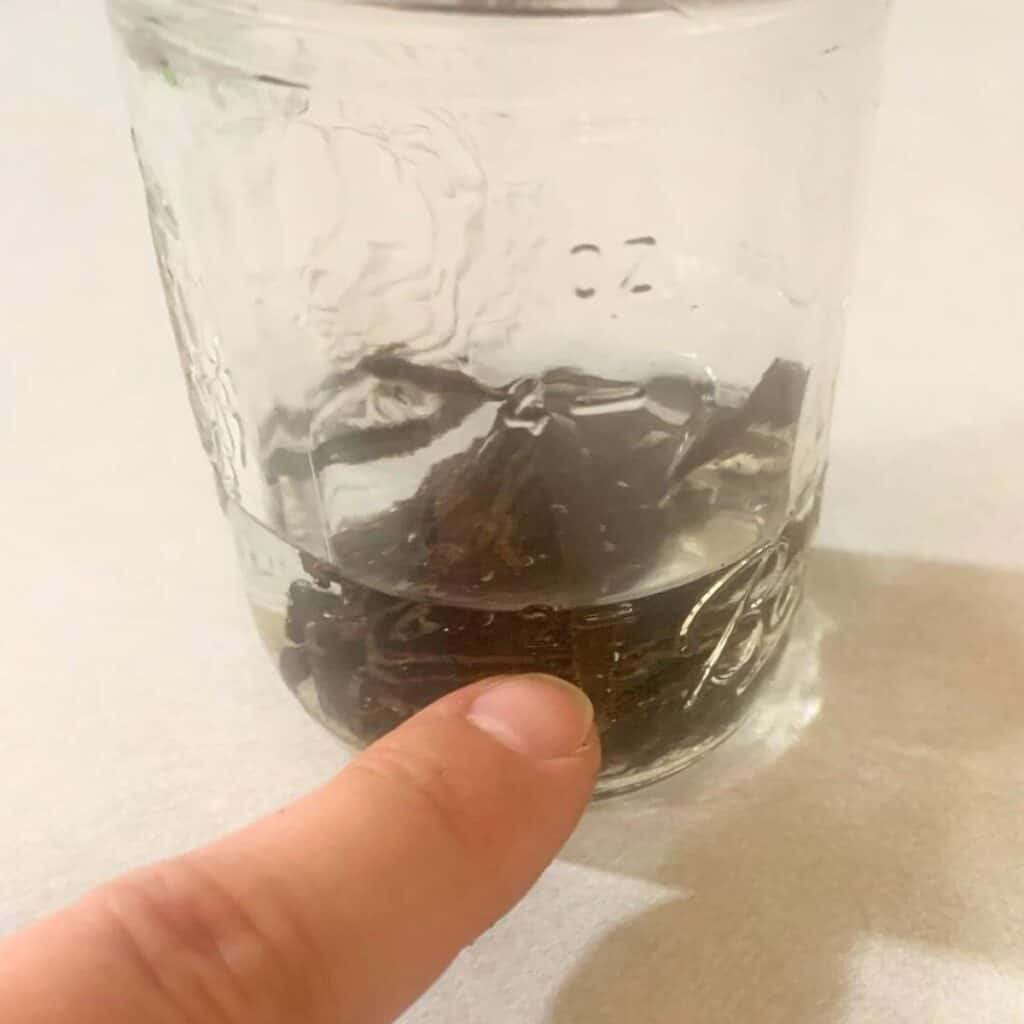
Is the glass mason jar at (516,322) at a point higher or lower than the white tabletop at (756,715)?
higher

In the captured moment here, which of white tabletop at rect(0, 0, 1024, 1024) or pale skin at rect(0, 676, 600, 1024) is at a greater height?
pale skin at rect(0, 676, 600, 1024)

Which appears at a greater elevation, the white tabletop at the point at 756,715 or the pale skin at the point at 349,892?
the pale skin at the point at 349,892

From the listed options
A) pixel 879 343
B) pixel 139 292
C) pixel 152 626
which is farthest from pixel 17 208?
pixel 879 343

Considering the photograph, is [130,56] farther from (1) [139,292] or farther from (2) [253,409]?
(1) [139,292]

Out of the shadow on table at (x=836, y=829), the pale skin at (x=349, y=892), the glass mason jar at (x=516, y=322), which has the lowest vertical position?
the shadow on table at (x=836, y=829)
